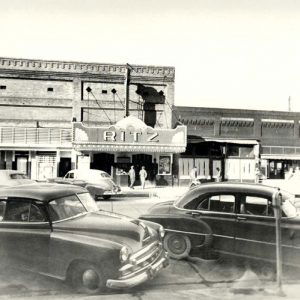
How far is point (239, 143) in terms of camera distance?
2945 cm

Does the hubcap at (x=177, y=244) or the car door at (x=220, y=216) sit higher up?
the car door at (x=220, y=216)

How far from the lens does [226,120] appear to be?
2942 cm

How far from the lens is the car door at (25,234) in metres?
5.73

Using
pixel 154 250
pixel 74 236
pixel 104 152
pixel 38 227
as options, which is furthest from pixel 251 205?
pixel 104 152

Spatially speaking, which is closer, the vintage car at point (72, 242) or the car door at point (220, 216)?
the vintage car at point (72, 242)

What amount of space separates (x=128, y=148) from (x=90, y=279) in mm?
20913

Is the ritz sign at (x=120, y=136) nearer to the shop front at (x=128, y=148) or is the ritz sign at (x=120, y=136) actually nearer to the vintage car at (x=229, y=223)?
the shop front at (x=128, y=148)

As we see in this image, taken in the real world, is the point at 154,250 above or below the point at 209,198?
below

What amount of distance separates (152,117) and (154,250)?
Result: 74.7 ft

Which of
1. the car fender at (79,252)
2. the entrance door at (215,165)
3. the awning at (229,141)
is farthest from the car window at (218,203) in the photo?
the awning at (229,141)

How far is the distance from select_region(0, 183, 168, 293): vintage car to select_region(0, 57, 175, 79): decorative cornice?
22.5m

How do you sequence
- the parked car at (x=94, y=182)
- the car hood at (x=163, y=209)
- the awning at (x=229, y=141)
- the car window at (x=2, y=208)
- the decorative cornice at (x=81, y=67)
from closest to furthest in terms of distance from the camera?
the car window at (x=2, y=208), the car hood at (x=163, y=209), the parked car at (x=94, y=182), the decorative cornice at (x=81, y=67), the awning at (x=229, y=141)

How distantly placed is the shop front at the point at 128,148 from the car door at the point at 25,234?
2019 cm

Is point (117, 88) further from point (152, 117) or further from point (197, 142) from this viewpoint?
point (197, 142)
